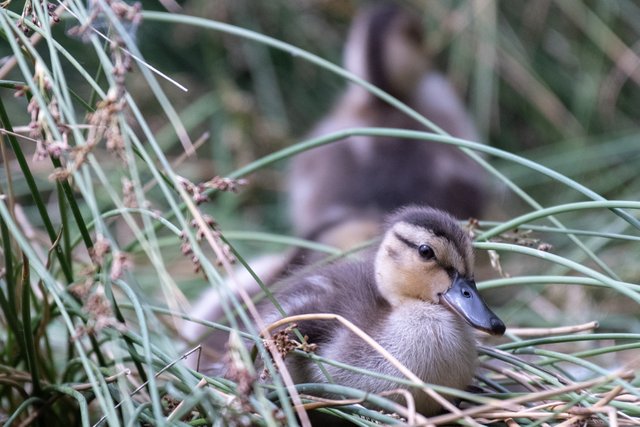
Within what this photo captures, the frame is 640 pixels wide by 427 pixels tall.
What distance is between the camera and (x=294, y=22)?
386 centimetres

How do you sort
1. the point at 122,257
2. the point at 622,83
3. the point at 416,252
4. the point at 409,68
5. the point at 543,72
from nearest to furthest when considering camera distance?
the point at 122,257, the point at 416,252, the point at 409,68, the point at 622,83, the point at 543,72

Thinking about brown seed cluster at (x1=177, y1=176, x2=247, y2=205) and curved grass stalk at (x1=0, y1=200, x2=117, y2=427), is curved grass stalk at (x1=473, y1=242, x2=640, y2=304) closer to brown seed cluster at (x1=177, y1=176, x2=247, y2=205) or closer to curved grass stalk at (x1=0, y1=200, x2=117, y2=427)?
brown seed cluster at (x1=177, y1=176, x2=247, y2=205)

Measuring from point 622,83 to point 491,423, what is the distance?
253 cm

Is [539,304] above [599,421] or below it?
below

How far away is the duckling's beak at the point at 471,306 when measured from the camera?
4.42ft

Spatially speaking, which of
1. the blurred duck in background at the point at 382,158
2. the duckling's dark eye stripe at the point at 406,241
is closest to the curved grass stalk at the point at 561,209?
the duckling's dark eye stripe at the point at 406,241

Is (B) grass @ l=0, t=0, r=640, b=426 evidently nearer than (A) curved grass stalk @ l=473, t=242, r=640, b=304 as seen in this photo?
No

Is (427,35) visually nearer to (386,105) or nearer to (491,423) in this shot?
(386,105)

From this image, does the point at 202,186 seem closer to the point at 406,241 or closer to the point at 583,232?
the point at 406,241

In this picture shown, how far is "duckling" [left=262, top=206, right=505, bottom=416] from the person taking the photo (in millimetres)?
1383

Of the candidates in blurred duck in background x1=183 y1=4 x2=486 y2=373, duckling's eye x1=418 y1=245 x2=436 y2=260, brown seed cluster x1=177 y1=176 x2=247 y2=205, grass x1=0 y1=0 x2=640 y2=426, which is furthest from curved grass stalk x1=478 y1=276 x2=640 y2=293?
blurred duck in background x1=183 y1=4 x2=486 y2=373

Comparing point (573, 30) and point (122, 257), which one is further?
point (573, 30)

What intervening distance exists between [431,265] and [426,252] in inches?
0.8

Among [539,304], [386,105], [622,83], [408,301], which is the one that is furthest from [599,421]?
[622,83]
